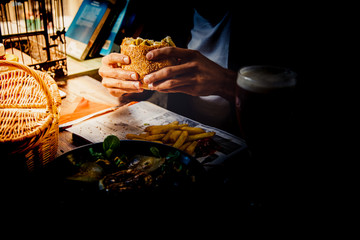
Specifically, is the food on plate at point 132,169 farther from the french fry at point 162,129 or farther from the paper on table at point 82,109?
the paper on table at point 82,109

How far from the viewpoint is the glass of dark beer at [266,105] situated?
26.7 inches

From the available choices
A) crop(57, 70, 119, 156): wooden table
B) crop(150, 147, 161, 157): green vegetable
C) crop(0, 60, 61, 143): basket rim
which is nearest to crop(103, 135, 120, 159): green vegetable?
crop(150, 147, 161, 157): green vegetable

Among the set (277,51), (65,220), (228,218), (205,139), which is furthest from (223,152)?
(277,51)

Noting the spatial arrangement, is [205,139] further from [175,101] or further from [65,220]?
[175,101]

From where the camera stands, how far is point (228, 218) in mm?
745

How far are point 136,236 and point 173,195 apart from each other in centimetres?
13

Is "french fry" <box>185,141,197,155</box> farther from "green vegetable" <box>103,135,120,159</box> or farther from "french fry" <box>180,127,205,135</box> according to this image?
"green vegetable" <box>103,135,120,159</box>

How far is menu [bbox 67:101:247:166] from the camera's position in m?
1.08

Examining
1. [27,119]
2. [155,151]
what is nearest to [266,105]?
[155,151]

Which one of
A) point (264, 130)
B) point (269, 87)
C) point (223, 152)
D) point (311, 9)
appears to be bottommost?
point (223, 152)

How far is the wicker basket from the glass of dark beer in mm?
621

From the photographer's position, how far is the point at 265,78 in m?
0.70

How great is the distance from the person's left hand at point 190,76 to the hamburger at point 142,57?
27 mm

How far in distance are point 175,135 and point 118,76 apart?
41 centimetres
